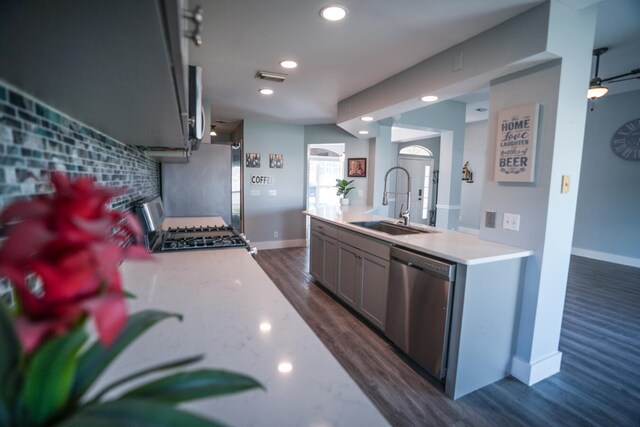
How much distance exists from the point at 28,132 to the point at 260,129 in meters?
4.82

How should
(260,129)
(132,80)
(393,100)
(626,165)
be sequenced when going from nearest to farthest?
(132,80), (393,100), (626,165), (260,129)

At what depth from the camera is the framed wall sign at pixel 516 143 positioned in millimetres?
1891

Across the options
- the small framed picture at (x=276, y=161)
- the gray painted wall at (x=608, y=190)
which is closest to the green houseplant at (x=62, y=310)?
the small framed picture at (x=276, y=161)

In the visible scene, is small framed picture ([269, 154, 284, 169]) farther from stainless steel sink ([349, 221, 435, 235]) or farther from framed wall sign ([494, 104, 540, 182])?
framed wall sign ([494, 104, 540, 182])

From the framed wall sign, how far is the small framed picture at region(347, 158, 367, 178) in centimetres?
350

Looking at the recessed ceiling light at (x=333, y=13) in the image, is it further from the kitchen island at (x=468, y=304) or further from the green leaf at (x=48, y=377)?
the green leaf at (x=48, y=377)

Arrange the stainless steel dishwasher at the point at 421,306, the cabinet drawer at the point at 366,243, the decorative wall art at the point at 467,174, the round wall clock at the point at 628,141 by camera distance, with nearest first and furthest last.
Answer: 1. the stainless steel dishwasher at the point at 421,306
2. the cabinet drawer at the point at 366,243
3. the round wall clock at the point at 628,141
4. the decorative wall art at the point at 467,174

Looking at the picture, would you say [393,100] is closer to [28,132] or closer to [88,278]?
[28,132]

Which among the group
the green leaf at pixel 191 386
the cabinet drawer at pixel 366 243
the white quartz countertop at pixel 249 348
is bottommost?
the cabinet drawer at pixel 366 243

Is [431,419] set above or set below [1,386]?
below

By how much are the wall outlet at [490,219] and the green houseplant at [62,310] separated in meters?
2.26

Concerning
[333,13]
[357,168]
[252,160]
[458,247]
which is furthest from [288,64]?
[357,168]

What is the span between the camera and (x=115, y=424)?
29cm

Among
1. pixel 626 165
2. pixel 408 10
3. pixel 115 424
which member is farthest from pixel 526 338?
pixel 626 165
